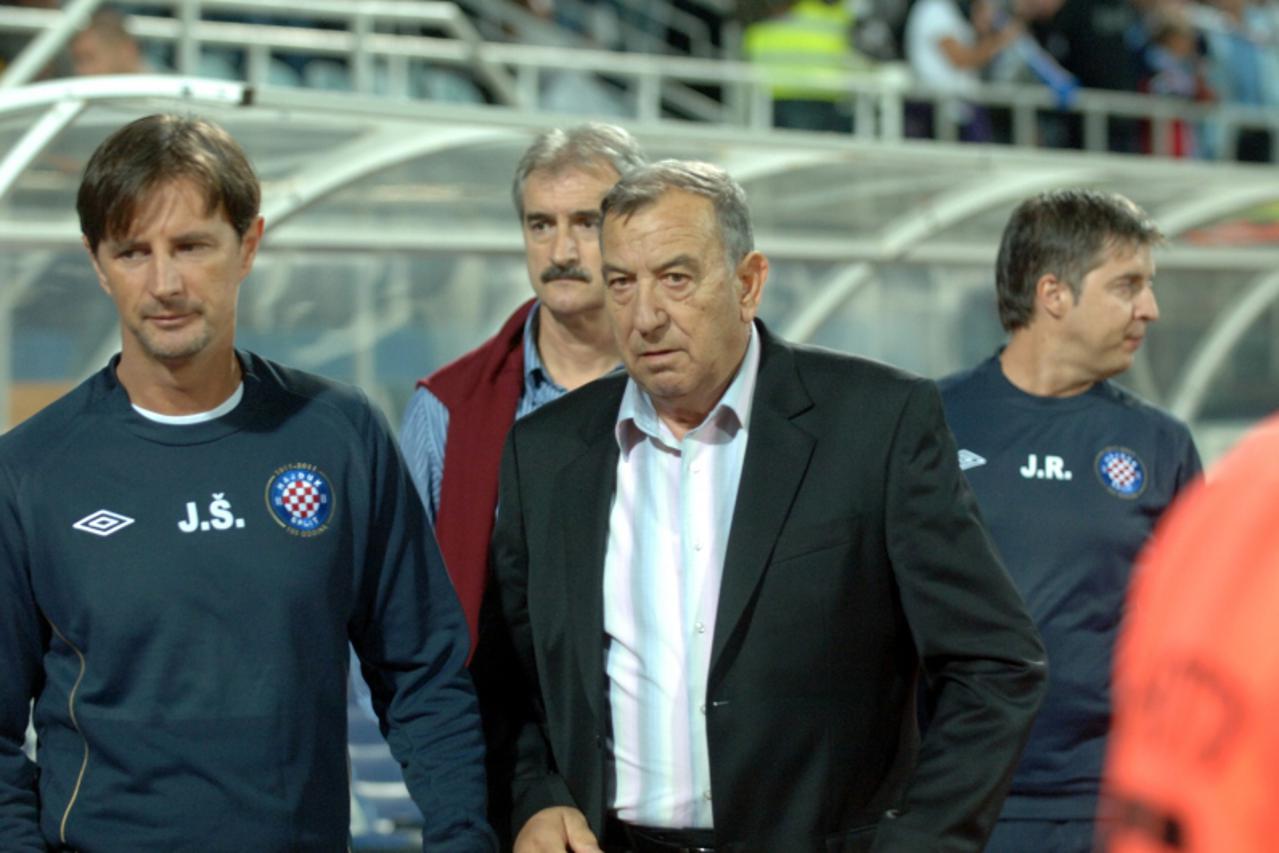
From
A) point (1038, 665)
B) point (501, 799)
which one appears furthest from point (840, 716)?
point (501, 799)

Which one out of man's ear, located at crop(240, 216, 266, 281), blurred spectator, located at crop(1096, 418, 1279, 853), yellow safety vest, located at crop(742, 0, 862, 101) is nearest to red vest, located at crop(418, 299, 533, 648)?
man's ear, located at crop(240, 216, 266, 281)

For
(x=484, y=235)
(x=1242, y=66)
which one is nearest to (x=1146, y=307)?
(x=484, y=235)

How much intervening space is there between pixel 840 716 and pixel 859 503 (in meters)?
0.27

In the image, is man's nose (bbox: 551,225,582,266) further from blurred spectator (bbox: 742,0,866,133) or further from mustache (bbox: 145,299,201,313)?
blurred spectator (bbox: 742,0,866,133)

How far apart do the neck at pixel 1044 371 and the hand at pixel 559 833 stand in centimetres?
146

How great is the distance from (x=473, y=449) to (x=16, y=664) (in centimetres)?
96

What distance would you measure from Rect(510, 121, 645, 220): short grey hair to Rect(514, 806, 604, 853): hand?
1.29 metres

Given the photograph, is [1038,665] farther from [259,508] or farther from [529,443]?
[259,508]

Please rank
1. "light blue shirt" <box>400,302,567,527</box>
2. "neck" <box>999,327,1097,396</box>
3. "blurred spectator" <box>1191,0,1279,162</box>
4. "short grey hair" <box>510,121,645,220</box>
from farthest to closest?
1. "blurred spectator" <box>1191,0,1279,162</box>
2. "neck" <box>999,327,1097,396</box>
3. "short grey hair" <box>510,121,645,220</box>
4. "light blue shirt" <box>400,302,567,527</box>

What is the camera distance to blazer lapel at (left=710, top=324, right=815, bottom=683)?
2430mm

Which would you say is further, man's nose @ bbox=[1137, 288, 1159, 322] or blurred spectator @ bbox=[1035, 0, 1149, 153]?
blurred spectator @ bbox=[1035, 0, 1149, 153]

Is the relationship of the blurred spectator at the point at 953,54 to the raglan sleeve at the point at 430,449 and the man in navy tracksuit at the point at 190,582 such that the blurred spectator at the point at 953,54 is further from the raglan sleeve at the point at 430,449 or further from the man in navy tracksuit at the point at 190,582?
the man in navy tracksuit at the point at 190,582

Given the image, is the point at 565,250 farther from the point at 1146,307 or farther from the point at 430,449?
the point at 1146,307

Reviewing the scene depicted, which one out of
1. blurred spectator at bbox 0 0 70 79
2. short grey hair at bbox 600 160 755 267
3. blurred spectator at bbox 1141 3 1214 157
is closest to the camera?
short grey hair at bbox 600 160 755 267
